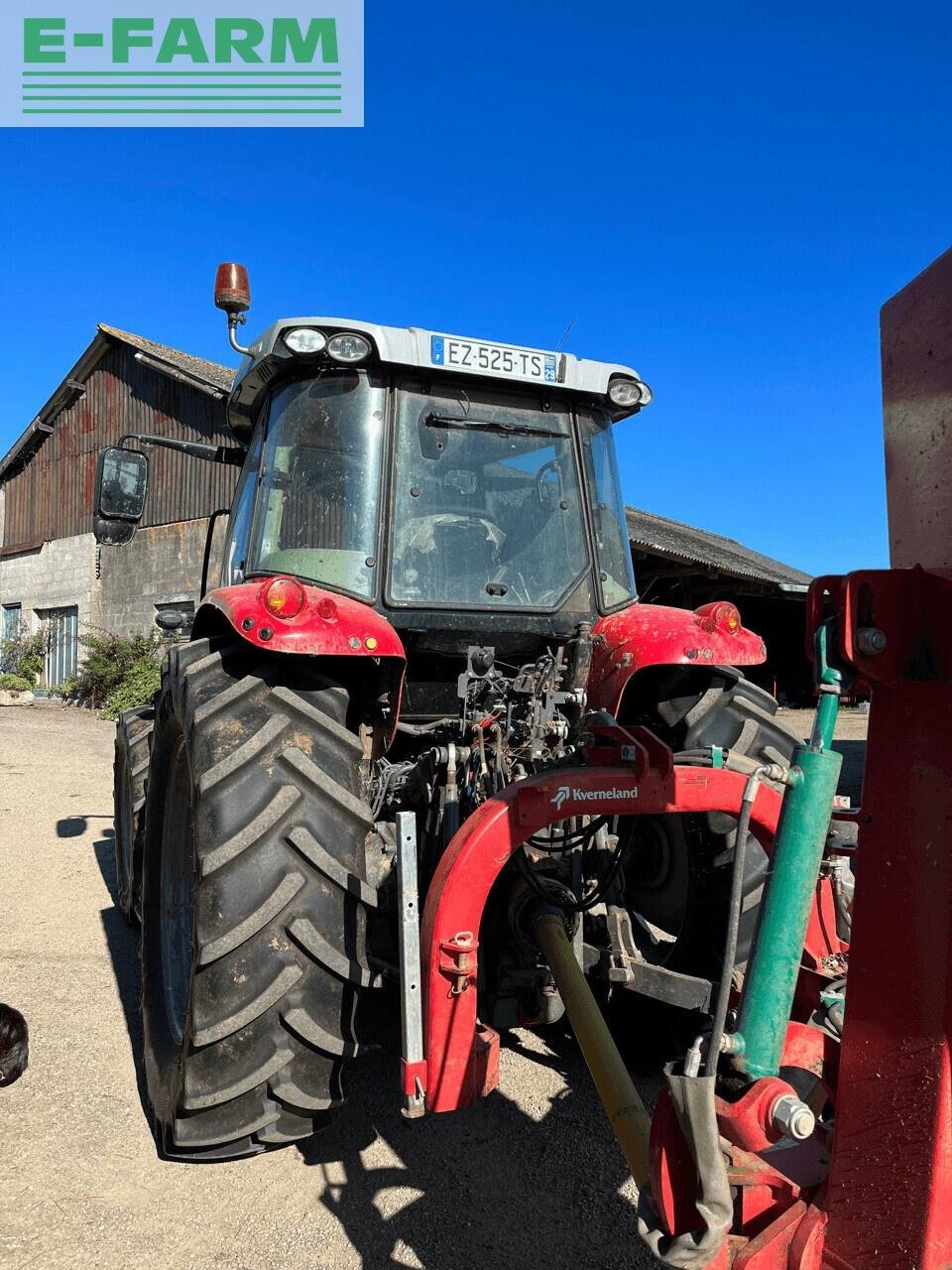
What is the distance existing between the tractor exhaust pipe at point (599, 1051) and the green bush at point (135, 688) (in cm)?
1435

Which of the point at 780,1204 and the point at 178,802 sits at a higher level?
the point at 178,802

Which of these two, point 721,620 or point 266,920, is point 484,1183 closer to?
point 266,920

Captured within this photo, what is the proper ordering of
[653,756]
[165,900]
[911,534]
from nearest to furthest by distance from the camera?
[911,534] < [653,756] < [165,900]

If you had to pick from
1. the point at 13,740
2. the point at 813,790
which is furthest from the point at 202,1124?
the point at 13,740

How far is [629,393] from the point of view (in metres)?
3.66

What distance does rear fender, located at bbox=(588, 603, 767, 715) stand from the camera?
2938 millimetres

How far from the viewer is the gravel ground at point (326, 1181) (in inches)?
90.0

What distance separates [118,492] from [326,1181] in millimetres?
2889

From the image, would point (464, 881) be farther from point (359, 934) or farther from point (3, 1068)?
point (3, 1068)

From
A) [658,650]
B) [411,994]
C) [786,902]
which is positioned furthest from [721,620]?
[786,902]

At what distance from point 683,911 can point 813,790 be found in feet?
5.84

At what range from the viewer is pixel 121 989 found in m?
4.09

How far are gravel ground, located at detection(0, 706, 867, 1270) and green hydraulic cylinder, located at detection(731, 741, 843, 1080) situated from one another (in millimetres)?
1182

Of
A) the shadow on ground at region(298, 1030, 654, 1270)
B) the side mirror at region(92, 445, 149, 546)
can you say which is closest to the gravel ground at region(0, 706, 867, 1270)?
the shadow on ground at region(298, 1030, 654, 1270)
